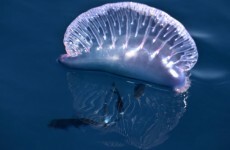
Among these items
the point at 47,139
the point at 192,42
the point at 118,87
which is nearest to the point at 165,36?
the point at 192,42

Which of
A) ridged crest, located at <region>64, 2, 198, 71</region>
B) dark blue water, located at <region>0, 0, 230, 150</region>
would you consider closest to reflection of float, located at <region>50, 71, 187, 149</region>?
dark blue water, located at <region>0, 0, 230, 150</region>

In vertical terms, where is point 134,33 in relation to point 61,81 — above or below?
above

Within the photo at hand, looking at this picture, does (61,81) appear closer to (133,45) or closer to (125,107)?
(125,107)

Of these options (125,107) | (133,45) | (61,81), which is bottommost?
(125,107)

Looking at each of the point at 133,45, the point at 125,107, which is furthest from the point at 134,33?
the point at 125,107

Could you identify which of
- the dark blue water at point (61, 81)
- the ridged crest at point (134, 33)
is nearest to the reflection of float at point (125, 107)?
the dark blue water at point (61, 81)

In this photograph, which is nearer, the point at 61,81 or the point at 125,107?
the point at 125,107

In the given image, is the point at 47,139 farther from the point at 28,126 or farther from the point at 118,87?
the point at 118,87

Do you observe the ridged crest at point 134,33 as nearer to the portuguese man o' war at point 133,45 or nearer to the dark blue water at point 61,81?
the portuguese man o' war at point 133,45
